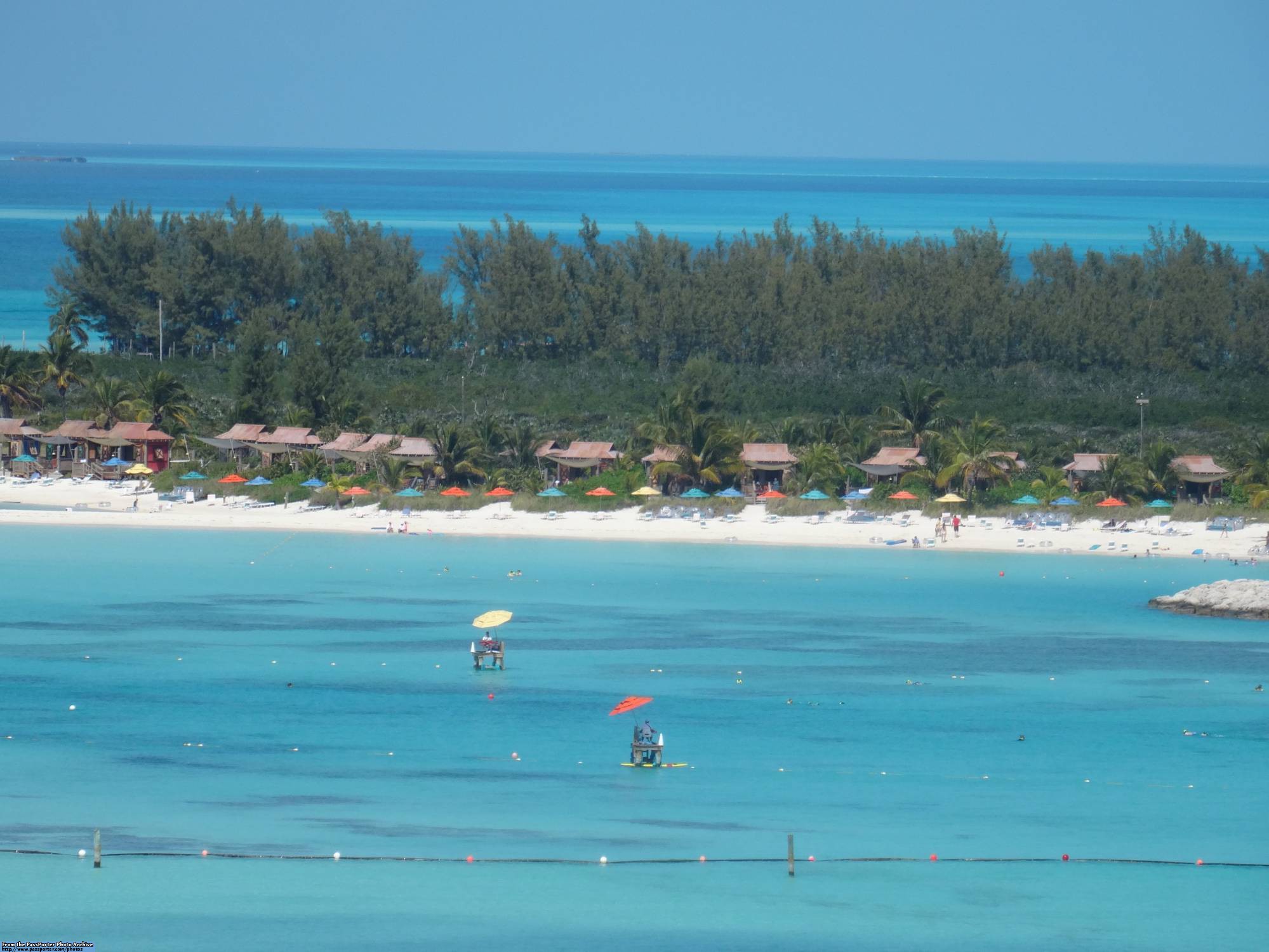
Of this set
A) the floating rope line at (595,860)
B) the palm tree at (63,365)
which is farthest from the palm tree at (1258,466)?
the palm tree at (63,365)

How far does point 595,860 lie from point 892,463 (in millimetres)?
29637

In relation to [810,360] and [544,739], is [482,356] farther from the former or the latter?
[544,739]

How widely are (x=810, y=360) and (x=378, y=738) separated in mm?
46733

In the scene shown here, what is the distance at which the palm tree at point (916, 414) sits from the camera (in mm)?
53688

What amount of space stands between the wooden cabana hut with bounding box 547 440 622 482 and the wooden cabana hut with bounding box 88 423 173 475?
12717 mm

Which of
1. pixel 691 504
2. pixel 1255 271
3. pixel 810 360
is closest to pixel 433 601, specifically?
pixel 691 504

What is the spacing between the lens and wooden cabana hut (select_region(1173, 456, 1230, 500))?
5081 centimetres

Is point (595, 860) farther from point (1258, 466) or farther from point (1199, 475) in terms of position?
point (1258, 466)

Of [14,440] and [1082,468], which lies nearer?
[1082,468]

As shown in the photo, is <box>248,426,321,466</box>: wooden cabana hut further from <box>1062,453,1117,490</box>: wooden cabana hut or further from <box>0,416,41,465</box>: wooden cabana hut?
<box>1062,453,1117,490</box>: wooden cabana hut

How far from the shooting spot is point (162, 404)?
5941 cm

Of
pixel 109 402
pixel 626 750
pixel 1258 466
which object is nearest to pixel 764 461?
pixel 1258 466

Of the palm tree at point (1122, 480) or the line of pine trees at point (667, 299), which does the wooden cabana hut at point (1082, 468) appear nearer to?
the palm tree at point (1122, 480)

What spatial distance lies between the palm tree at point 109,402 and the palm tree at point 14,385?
13.6ft
